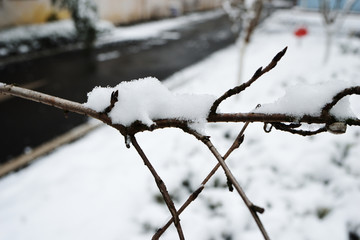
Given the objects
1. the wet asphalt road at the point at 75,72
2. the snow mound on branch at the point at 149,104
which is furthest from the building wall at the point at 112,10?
the snow mound on branch at the point at 149,104

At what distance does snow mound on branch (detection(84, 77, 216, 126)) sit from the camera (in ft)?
1.89

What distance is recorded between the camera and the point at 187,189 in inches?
125

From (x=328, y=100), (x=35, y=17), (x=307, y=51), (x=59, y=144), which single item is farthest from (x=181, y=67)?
(x=328, y=100)

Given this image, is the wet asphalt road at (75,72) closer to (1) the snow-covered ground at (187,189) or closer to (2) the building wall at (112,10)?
(1) the snow-covered ground at (187,189)

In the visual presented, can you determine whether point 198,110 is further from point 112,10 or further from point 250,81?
point 112,10

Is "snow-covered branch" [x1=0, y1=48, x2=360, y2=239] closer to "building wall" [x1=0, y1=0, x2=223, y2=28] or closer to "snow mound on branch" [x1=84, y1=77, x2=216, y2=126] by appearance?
"snow mound on branch" [x1=84, y1=77, x2=216, y2=126]

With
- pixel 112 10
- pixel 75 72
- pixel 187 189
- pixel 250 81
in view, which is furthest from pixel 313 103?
pixel 112 10

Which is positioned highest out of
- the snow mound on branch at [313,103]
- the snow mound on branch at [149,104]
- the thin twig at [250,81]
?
the snow mound on branch at [149,104]

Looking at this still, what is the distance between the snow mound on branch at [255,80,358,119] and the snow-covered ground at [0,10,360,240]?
2.32 meters

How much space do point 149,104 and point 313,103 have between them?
34cm

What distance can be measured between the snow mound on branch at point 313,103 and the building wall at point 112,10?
1299 cm

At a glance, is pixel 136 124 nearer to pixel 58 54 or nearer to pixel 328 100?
pixel 328 100

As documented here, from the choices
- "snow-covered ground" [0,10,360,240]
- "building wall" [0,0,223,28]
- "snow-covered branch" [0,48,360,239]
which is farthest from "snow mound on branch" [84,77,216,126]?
"building wall" [0,0,223,28]

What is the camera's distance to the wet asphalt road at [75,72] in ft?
16.0
